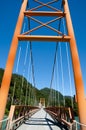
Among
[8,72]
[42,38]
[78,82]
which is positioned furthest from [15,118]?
[42,38]

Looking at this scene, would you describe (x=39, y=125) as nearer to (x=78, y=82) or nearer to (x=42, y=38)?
(x=78, y=82)

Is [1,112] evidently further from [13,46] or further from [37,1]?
[37,1]

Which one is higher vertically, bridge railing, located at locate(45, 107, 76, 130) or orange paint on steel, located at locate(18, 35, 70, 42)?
orange paint on steel, located at locate(18, 35, 70, 42)

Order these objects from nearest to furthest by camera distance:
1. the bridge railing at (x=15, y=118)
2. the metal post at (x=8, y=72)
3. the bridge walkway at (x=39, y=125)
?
the bridge railing at (x=15, y=118)
the metal post at (x=8, y=72)
the bridge walkway at (x=39, y=125)

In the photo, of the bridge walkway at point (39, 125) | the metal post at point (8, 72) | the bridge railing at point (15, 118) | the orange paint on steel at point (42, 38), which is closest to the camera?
the bridge railing at point (15, 118)

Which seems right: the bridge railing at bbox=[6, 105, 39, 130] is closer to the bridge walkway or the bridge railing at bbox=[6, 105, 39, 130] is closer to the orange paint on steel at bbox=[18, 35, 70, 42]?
the bridge walkway

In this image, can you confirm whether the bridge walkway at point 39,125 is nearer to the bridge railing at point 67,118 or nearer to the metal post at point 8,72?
the bridge railing at point 67,118

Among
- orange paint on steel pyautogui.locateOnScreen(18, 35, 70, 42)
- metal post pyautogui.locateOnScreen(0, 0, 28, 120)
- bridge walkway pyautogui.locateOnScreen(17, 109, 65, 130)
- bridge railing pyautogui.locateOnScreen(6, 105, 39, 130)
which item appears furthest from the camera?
bridge walkway pyautogui.locateOnScreen(17, 109, 65, 130)

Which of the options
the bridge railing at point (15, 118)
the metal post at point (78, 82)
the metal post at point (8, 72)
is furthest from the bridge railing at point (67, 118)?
the metal post at point (8, 72)

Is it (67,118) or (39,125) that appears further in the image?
(39,125)

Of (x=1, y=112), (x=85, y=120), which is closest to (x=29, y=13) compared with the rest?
(x=1, y=112)

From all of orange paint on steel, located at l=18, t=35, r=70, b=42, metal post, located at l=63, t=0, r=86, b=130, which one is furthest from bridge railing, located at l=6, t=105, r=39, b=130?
orange paint on steel, located at l=18, t=35, r=70, b=42

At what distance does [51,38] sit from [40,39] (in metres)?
0.47

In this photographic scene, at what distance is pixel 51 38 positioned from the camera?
7926mm
